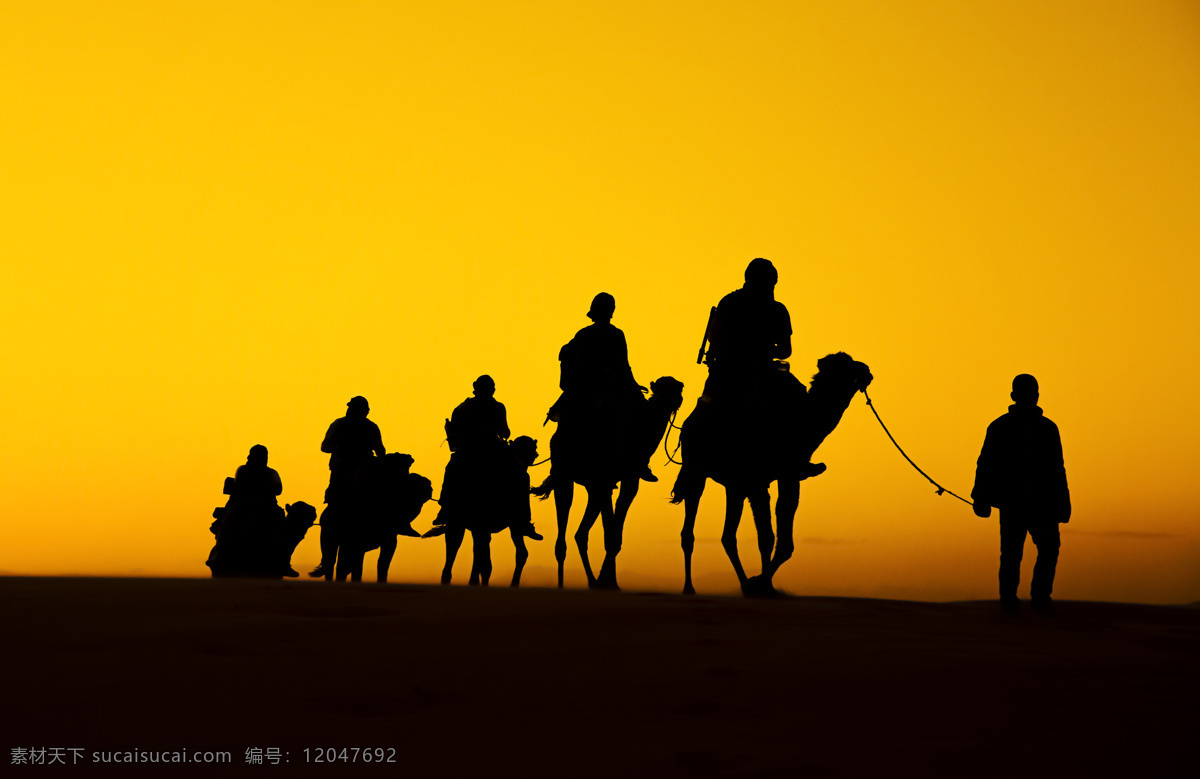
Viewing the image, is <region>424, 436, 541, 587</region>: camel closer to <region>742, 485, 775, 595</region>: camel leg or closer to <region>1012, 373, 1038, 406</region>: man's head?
<region>742, 485, 775, 595</region>: camel leg

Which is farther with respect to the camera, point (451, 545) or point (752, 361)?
point (451, 545)

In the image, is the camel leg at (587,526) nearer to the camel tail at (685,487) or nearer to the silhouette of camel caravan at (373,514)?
the camel tail at (685,487)

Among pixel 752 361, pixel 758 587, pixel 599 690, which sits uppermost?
pixel 752 361

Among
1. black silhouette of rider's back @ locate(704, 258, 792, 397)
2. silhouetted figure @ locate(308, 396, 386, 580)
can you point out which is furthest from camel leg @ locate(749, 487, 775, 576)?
silhouetted figure @ locate(308, 396, 386, 580)

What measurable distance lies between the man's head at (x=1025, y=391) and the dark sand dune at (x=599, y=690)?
9.27 ft

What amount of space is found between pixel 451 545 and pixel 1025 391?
8.66 metres

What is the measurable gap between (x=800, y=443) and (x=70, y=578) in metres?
7.62

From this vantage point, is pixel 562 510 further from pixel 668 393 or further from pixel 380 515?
pixel 380 515

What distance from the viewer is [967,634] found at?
9391 mm

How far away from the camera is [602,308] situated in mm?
15656

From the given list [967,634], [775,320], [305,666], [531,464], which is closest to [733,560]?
[775,320]

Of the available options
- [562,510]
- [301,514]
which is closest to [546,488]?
[562,510]

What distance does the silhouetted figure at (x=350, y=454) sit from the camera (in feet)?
61.6

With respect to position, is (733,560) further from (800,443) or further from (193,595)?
(193,595)
